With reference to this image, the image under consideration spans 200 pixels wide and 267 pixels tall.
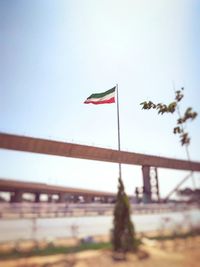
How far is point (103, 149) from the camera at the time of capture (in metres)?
28.4

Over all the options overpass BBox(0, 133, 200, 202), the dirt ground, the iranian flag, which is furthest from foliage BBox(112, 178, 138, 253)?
overpass BBox(0, 133, 200, 202)

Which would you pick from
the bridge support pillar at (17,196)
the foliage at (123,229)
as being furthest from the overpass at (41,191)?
the foliage at (123,229)

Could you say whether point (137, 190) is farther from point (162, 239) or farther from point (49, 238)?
point (49, 238)

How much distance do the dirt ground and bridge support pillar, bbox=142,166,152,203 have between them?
18910 mm

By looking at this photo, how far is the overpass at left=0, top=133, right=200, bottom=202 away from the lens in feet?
81.7

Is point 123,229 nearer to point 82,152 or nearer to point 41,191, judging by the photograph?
point 82,152

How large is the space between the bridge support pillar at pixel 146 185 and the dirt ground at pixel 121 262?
1891 cm

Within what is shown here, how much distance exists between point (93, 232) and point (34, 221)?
3.01 meters

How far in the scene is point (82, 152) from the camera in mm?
27781

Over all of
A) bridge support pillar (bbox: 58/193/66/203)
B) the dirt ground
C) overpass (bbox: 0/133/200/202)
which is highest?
overpass (bbox: 0/133/200/202)

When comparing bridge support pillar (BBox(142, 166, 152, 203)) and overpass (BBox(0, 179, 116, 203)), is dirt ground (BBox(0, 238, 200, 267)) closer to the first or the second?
bridge support pillar (BBox(142, 166, 152, 203))

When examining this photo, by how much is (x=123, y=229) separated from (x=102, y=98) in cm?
748

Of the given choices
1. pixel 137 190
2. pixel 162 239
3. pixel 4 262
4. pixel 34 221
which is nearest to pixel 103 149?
pixel 137 190

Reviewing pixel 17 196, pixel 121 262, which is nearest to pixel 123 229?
pixel 121 262
